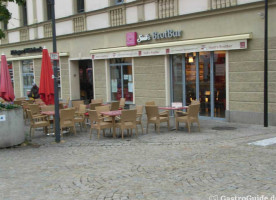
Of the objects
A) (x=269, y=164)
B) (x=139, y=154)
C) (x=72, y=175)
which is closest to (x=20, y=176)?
(x=72, y=175)

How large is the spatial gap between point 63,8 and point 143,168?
13.7 metres

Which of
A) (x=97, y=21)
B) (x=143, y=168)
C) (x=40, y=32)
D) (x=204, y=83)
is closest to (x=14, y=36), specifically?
(x=40, y=32)

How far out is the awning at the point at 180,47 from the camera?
11471 millimetres

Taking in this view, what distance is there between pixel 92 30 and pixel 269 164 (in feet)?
39.4

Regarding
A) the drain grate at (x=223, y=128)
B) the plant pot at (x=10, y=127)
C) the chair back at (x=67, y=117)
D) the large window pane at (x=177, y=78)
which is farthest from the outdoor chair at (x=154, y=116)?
the plant pot at (x=10, y=127)

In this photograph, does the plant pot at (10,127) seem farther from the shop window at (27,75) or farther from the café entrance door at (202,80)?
the shop window at (27,75)

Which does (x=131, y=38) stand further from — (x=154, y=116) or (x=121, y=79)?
(x=154, y=116)

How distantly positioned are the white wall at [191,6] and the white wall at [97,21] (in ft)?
14.1

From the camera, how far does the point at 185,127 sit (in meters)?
11.6

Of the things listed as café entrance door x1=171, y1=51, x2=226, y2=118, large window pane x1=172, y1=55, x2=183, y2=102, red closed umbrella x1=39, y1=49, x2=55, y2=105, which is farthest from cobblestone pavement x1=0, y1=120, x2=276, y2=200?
large window pane x1=172, y1=55, x2=183, y2=102

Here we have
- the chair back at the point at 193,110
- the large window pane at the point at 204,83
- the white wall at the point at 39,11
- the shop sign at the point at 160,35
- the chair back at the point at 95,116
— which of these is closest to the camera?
the chair back at the point at 95,116

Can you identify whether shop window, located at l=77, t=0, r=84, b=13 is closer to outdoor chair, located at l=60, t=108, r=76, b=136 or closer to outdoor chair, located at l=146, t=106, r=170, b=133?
outdoor chair, located at l=60, t=108, r=76, b=136

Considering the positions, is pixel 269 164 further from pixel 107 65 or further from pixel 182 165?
pixel 107 65

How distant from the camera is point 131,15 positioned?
15023 mm
